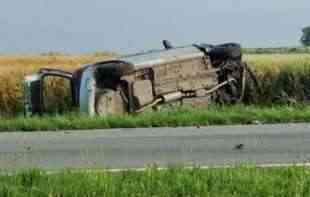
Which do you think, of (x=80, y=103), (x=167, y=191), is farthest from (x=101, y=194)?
(x=80, y=103)

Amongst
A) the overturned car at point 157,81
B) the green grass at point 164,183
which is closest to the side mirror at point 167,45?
the overturned car at point 157,81

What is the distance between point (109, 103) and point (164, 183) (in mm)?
8721

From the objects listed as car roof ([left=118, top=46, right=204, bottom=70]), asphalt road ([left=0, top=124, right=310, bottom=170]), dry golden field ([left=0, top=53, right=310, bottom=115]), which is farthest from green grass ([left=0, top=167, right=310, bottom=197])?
dry golden field ([left=0, top=53, right=310, bottom=115])

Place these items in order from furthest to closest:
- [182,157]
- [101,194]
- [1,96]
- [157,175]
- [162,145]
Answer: [1,96]
[162,145]
[182,157]
[157,175]
[101,194]

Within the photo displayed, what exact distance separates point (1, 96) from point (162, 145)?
1219 centimetres

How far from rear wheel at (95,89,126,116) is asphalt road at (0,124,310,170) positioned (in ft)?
8.81

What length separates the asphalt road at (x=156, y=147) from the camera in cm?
977

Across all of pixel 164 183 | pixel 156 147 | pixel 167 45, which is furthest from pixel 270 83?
pixel 164 183

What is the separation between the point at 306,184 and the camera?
7.27m

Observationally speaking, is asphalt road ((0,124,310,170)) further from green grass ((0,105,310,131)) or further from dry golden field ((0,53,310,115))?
dry golden field ((0,53,310,115))

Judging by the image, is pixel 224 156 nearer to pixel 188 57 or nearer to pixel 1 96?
pixel 188 57

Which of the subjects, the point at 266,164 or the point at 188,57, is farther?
the point at 188,57

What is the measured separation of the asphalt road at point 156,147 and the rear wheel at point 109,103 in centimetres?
268

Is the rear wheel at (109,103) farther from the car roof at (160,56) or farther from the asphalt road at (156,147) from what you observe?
the asphalt road at (156,147)
